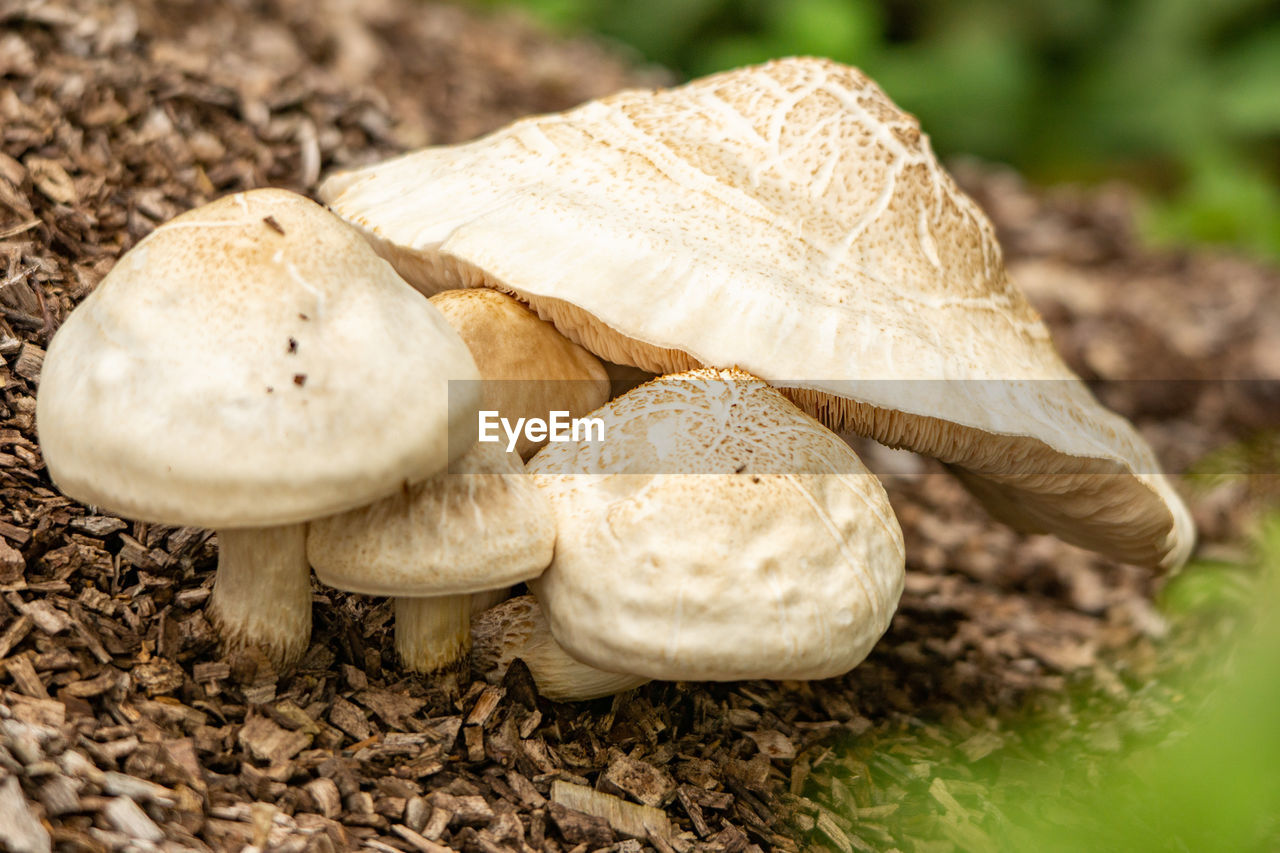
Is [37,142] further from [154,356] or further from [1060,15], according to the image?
[1060,15]

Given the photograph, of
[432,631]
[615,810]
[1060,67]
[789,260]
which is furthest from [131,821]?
[1060,67]

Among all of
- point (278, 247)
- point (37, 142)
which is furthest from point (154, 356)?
point (37, 142)

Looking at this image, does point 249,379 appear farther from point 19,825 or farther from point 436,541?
point 19,825

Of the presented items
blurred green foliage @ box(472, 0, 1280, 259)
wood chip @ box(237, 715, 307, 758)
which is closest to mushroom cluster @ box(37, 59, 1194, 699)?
wood chip @ box(237, 715, 307, 758)

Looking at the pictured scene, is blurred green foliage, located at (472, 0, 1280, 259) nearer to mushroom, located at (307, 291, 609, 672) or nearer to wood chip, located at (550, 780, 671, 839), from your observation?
mushroom, located at (307, 291, 609, 672)

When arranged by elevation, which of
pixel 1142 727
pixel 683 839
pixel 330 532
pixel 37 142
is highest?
pixel 37 142

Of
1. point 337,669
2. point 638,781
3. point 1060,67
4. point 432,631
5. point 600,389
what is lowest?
point 638,781

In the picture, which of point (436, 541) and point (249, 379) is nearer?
point (249, 379)
